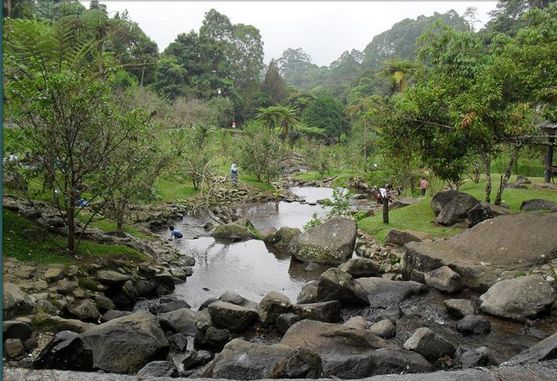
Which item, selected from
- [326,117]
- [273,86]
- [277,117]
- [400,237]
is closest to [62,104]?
[400,237]

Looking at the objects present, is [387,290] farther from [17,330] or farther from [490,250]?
[17,330]

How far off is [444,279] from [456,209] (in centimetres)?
503

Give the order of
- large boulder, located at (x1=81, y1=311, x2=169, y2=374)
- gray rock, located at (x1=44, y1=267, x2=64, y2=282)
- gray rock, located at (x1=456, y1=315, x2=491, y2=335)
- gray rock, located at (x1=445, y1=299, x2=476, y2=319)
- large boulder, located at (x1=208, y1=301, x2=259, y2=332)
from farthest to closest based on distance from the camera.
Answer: gray rock, located at (x1=445, y1=299, x2=476, y2=319)
gray rock, located at (x1=44, y1=267, x2=64, y2=282)
large boulder, located at (x1=208, y1=301, x2=259, y2=332)
gray rock, located at (x1=456, y1=315, x2=491, y2=335)
large boulder, located at (x1=81, y1=311, x2=169, y2=374)

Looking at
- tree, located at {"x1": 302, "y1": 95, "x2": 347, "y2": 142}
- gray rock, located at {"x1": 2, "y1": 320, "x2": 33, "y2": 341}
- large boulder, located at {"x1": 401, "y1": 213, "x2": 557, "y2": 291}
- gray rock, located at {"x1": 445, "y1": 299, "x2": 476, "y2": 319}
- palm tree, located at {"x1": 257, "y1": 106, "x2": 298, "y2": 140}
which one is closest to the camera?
gray rock, located at {"x1": 2, "y1": 320, "x2": 33, "y2": 341}

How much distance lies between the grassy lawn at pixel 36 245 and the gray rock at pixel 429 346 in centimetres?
676

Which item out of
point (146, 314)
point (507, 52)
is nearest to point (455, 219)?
point (507, 52)

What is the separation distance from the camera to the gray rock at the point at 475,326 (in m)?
8.55

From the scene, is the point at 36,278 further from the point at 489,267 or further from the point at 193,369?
the point at 489,267

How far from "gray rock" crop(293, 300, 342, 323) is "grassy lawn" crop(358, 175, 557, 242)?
241 inches

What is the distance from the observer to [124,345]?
6988 millimetres

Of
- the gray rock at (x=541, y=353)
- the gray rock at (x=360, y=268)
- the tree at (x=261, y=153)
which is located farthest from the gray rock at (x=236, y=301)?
the tree at (x=261, y=153)

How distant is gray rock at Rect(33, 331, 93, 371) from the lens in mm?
5797

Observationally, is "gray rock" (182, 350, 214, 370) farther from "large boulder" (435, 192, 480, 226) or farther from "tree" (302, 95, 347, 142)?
"tree" (302, 95, 347, 142)

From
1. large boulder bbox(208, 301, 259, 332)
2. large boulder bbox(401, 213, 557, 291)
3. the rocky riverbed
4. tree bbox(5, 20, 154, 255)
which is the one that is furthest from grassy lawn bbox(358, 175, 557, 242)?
tree bbox(5, 20, 154, 255)
